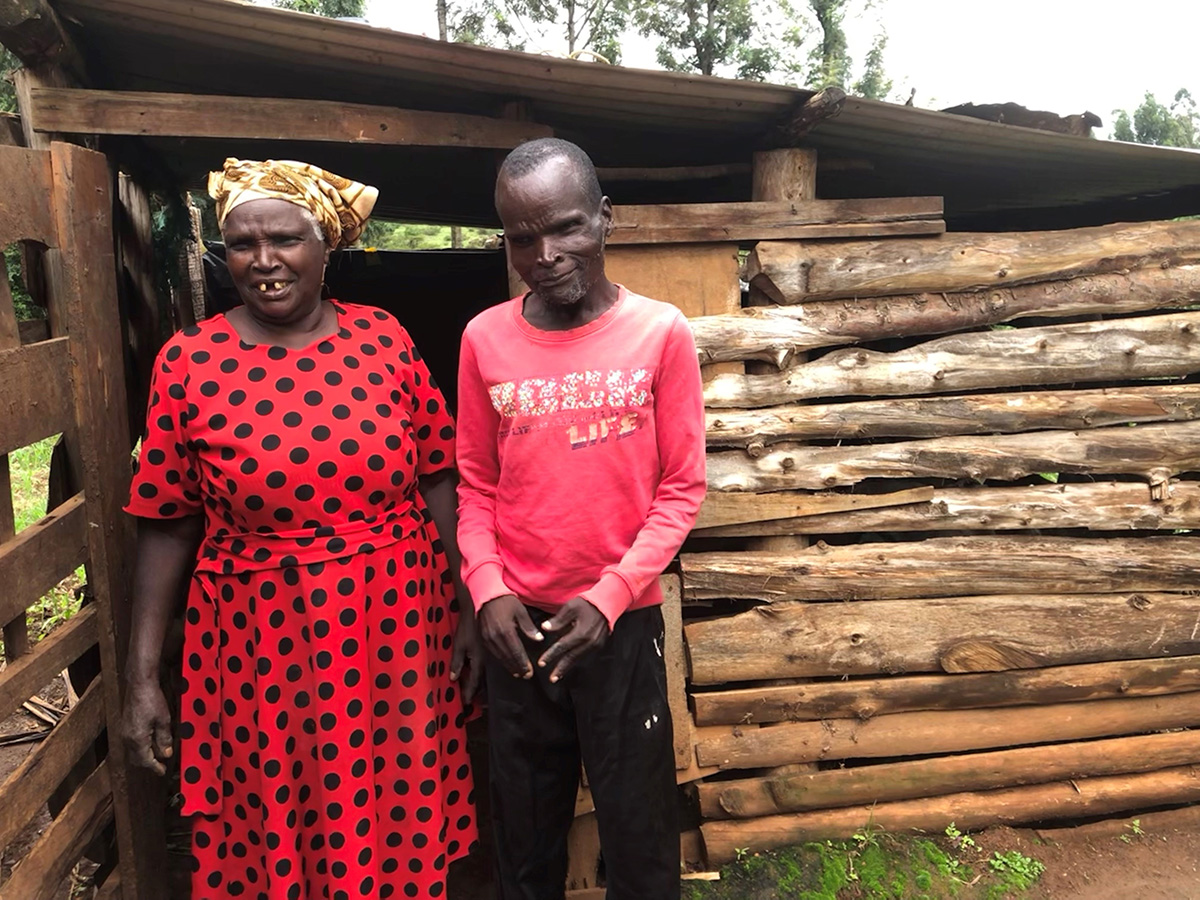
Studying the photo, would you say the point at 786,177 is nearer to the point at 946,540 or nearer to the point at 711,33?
the point at 946,540

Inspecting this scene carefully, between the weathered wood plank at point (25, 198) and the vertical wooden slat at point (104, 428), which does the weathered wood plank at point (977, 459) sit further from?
the weathered wood plank at point (25, 198)

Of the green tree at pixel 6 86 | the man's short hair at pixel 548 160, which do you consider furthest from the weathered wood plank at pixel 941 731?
the green tree at pixel 6 86

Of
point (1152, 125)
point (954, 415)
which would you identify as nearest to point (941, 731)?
point (954, 415)

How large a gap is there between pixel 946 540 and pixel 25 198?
3.19 metres

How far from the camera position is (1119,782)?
343 centimetres

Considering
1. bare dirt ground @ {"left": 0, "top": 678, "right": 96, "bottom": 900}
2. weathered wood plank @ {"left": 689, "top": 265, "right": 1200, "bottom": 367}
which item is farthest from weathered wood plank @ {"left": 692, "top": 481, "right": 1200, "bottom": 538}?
bare dirt ground @ {"left": 0, "top": 678, "right": 96, "bottom": 900}

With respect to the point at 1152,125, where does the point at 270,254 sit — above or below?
below

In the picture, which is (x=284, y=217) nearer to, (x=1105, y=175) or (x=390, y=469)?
(x=390, y=469)

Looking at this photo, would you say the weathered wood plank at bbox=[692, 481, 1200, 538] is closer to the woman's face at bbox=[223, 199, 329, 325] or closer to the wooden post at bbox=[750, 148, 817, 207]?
the wooden post at bbox=[750, 148, 817, 207]

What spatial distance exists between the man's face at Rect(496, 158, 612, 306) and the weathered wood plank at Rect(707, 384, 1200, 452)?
123 cm

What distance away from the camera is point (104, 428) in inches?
94.3

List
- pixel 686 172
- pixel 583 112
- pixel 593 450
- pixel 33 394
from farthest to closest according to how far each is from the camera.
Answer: pixel 686 172
pixel 583 112
pixel 33 394
pixel 593 450

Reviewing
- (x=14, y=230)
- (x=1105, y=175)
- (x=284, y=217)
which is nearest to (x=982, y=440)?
(x=1105, y=175)

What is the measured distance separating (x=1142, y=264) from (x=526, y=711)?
3.02 metres
